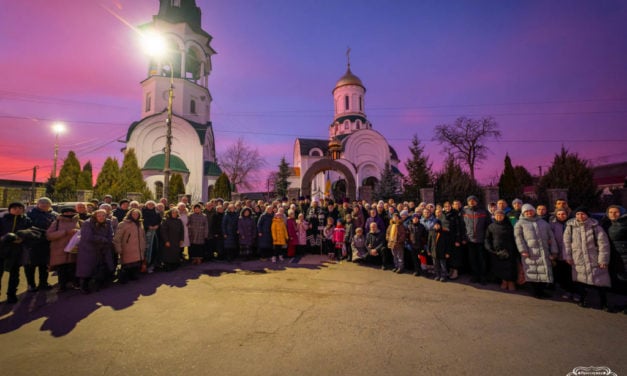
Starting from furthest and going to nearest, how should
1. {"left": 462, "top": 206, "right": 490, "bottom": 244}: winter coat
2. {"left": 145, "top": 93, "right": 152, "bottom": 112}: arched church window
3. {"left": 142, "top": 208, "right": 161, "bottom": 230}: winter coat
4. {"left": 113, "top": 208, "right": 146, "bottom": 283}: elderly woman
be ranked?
{"left": 145, "top": 93, "right": 152, "bottom": 112}: arched church window → {"left": 142, "top": 208, "right": 161, "bottom": 230}: winter coat → {"left": 462, "top": 206, "right": 490, "bottom": 244}: winter coat → {"left": 113, "top": 208, "right": 146, "bottom": 283}: elderly woman

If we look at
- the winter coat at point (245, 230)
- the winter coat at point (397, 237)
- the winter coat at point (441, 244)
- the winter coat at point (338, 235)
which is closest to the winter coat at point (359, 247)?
the winter coat at point (338, 235)

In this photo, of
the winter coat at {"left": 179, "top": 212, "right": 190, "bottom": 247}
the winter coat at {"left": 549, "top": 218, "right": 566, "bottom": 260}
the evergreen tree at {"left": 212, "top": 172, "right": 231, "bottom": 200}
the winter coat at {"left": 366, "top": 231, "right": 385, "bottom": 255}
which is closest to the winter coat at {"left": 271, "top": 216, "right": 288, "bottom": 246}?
the winter coat at {"left": 179, "top": 212, "right": 190, "bottom": 247}

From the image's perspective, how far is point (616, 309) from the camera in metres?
4.05

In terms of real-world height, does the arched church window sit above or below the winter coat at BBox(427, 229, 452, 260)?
above

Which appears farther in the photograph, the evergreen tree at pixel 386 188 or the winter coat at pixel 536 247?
the evergreen tree at pixel 386 188

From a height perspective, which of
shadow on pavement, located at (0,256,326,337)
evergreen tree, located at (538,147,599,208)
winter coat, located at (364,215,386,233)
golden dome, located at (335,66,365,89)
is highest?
golden dome, located at (335,66,365,89)

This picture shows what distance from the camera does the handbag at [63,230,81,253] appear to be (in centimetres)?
496

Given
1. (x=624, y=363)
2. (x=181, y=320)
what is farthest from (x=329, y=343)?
(x=624, y=363)

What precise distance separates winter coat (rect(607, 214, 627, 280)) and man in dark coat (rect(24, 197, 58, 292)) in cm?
925

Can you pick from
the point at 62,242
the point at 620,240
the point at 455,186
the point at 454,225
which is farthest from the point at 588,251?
the point at 455,186

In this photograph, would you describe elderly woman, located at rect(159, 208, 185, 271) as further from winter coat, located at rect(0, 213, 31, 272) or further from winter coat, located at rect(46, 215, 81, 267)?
winter coat, located at rect(0, 213, 31, 272)

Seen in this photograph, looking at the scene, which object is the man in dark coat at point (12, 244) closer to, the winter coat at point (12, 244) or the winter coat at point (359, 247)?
the winter coat at point (12, 244)

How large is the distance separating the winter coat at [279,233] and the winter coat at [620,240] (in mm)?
6571

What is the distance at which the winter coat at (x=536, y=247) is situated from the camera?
15.4 feet
